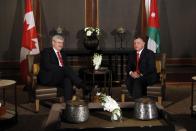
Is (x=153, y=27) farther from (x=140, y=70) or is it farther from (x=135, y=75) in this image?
(x=135, y=75)

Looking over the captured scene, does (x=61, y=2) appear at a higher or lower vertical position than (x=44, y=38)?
higher

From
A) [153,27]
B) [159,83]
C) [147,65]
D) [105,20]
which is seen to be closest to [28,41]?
[105,20]

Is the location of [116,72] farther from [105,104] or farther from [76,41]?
[105,104]

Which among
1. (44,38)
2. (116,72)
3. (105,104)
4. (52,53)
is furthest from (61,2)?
(105,104)

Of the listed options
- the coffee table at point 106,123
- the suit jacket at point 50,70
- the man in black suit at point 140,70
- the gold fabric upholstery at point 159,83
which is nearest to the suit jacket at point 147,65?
the man in black suit at point 140,70

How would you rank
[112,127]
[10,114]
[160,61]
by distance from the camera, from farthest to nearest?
[160,61] → [10,114] → [112,127]

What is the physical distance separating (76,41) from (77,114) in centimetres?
528

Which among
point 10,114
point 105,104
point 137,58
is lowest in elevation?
point 10,114

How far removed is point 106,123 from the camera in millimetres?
3881

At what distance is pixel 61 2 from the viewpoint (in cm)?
887

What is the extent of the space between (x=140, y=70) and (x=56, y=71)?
130 cm

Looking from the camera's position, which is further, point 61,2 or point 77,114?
point 61,2

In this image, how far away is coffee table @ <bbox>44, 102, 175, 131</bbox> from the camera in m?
3.63

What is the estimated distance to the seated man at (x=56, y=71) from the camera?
6250 millimetres
